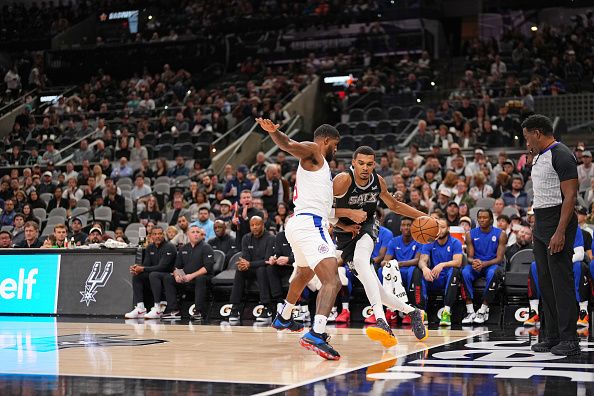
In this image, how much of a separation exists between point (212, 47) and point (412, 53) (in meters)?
7.12

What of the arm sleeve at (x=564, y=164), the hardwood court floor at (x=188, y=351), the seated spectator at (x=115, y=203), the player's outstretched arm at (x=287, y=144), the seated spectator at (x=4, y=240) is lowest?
the hardwood court floor at (x=188, y=351)

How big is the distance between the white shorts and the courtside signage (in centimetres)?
730

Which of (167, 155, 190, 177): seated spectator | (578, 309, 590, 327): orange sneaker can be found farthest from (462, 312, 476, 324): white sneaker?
(167, 155, 190, 177): seated spectator

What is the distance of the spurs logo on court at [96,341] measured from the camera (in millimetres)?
8953

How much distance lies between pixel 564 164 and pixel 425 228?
2059 millimetres

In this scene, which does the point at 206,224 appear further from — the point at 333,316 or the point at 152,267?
the point at 333,316

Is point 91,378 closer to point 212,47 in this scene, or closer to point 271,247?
point 271,247

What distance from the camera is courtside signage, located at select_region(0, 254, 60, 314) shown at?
14.2m

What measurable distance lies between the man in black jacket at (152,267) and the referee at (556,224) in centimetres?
707

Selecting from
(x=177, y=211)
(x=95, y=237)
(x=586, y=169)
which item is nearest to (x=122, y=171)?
(x=177, y=211)

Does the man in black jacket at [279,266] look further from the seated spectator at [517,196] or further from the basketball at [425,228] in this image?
the seated spectator at [517,196]

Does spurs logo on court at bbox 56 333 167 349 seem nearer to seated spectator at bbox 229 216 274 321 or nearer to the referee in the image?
seated spectator at bbox 229 216 274 321

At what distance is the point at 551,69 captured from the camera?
76.5ft

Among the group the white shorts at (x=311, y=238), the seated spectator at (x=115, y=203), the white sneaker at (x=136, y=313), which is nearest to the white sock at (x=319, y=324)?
the white shorts at (x=311, y=238)
